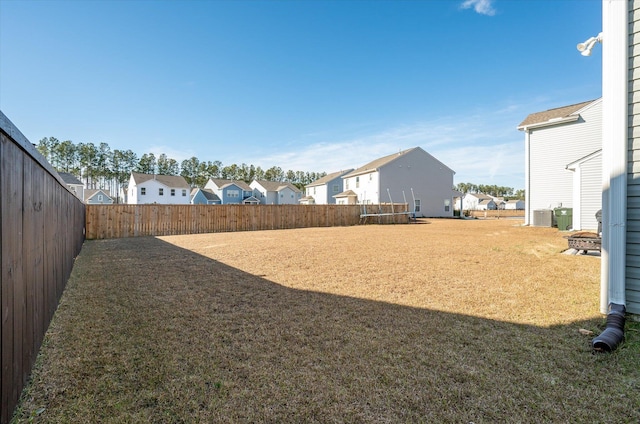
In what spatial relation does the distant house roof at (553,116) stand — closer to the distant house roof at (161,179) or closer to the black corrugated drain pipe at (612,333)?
the black corrugated drain pipe at (612,333)

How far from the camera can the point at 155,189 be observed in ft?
136

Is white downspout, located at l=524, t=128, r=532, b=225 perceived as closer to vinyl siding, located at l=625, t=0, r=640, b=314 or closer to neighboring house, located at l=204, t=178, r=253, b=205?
vinyl siding, located at l=625, t=0, r=640, b=314

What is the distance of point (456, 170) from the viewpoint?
102ft

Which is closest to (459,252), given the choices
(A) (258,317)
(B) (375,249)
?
(B) (375,249)

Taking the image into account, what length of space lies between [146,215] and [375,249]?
1142 cm

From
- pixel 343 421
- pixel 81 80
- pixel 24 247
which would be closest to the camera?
pixel 343 421

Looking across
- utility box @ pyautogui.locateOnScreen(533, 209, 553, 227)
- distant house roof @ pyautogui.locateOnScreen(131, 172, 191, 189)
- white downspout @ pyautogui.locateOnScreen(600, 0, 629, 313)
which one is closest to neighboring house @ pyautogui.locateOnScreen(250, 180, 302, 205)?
distant house roof @ pyautogui.locateOnScreen(131, 172, 191, 189)

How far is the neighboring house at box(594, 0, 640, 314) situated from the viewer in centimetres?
343

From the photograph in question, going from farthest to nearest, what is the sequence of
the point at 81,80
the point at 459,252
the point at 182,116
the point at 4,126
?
1. the point at 182,116
2. the point at 81,80
3. the point at 459,252
4. the point at 4,126

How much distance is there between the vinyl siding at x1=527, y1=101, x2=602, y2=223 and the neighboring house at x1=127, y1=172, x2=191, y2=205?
1606 inches

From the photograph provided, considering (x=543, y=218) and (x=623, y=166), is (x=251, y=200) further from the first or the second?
(x=623, y=166)

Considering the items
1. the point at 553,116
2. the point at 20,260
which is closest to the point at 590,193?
the point at 553,116

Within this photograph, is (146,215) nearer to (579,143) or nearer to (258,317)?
(258,317)

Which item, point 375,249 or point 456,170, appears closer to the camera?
point 375,249
